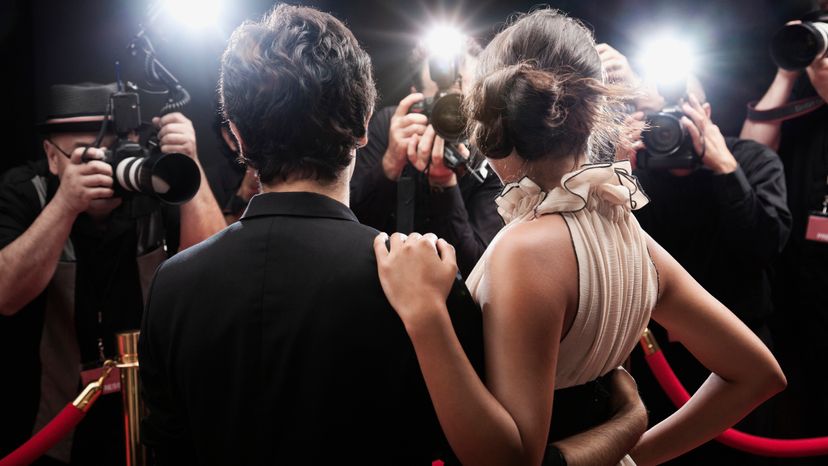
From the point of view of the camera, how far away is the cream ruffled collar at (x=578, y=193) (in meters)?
1.25

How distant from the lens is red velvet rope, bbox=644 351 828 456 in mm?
2154

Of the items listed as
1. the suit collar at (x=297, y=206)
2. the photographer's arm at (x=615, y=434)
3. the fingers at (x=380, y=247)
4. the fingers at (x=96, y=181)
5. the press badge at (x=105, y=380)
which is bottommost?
the press badge at (x=105, y=380)

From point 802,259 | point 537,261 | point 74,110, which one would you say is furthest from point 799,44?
point 74,110

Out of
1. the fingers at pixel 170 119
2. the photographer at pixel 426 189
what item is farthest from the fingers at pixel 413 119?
the fingers at pixel 170 119

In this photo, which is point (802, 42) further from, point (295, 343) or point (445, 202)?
point (295, 343)

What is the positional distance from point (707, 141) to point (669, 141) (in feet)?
0.47

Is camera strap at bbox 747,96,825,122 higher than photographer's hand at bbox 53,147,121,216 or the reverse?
higher

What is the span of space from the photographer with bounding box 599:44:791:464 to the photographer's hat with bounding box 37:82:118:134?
1926 mm

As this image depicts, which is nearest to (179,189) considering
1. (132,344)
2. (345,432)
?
(132,344)

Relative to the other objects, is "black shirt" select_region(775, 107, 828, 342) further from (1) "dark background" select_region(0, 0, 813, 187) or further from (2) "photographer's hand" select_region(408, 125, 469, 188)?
(2) "photographer's hand" select_region(408, 125, 469, 188)

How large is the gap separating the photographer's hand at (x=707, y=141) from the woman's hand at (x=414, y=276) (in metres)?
1.73

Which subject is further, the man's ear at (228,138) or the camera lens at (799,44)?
the man's ear at (228,138)

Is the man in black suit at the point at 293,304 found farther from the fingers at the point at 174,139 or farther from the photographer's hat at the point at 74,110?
the photographer's hat at the point at 74,110

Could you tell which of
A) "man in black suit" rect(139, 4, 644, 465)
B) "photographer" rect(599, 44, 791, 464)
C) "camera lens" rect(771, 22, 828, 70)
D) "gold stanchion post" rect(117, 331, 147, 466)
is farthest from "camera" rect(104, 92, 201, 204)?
"camera lens" rect(771, 22, 828, 70)
